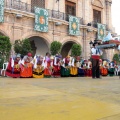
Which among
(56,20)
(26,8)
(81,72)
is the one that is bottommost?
(81,72)

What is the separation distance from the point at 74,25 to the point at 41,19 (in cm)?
365

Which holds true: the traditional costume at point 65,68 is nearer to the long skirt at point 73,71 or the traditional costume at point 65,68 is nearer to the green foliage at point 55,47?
the long skirt at point 73,71

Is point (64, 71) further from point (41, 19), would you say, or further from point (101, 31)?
point (101, 31)

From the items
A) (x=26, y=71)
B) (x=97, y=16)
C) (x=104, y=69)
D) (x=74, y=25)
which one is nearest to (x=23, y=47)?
(x=26, y=71)

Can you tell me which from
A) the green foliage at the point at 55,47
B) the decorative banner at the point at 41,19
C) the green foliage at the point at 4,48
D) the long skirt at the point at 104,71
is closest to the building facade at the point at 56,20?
the decorative banner at the point at 41,19

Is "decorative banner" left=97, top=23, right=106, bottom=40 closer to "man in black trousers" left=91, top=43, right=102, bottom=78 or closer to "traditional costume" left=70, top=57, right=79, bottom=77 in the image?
"traditional costume" left=70, top=57, right=79, bottom=77

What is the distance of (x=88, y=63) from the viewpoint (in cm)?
1280

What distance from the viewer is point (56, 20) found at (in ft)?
56.6

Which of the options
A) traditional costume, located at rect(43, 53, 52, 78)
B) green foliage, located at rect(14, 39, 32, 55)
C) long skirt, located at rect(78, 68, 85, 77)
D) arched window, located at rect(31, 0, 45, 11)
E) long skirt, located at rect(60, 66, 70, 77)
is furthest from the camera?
arched window, located at rect(31, 0, 45, 11)

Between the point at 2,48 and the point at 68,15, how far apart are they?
8405 millimetres

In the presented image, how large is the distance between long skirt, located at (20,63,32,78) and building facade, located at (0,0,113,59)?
602 centimetres

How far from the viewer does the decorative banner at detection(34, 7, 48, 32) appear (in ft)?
52.4

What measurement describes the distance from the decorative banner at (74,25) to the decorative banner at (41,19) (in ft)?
9.10

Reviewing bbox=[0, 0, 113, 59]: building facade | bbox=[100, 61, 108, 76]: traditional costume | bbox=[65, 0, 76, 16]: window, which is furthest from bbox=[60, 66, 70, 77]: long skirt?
bbox=[65, 0, 76, 16]: window
